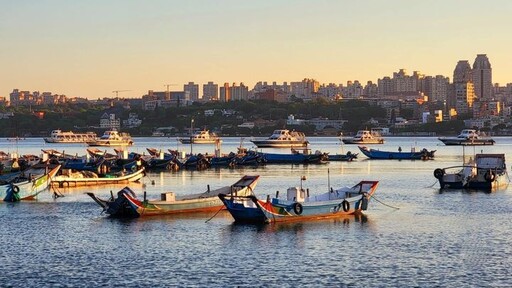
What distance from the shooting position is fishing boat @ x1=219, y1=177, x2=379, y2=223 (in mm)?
43094

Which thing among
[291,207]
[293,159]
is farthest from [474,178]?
[293,159]

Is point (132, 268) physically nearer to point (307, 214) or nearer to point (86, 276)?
point (86, 276)

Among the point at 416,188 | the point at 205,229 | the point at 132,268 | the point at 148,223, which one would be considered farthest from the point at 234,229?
the point at 416,188

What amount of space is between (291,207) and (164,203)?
6.23 m

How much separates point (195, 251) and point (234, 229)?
18.0 ft

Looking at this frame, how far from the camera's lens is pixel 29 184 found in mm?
Answer: 55156

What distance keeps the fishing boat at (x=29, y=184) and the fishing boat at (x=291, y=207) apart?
49.9 feet

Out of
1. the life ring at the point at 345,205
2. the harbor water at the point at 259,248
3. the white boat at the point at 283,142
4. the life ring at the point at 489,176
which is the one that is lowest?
the harbor water at the point at 259,248

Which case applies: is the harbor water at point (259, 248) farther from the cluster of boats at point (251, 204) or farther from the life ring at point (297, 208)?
the life ring at point (297, 208)

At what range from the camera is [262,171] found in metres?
88.9

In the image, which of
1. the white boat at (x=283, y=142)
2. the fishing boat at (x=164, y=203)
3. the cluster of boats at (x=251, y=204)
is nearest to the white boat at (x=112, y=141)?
the white boat at (x=283, y=142)

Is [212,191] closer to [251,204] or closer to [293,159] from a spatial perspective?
[251,204]

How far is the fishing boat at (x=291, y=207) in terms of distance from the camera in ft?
141

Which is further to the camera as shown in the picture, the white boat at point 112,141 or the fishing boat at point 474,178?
the white boat at point 112,141
